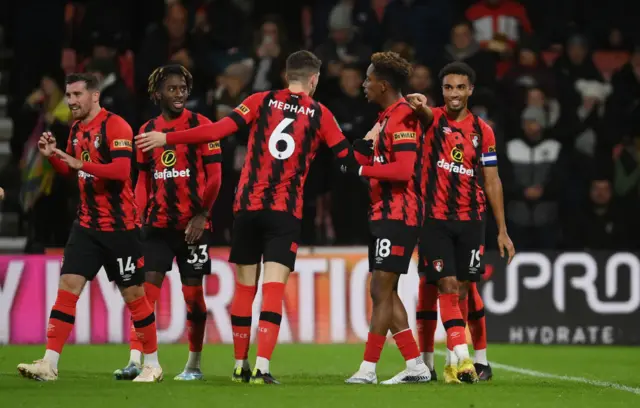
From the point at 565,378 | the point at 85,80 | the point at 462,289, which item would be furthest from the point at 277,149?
the point at 565,378

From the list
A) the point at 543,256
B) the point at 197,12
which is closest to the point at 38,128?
the point at 197,12

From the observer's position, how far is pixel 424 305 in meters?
9.86

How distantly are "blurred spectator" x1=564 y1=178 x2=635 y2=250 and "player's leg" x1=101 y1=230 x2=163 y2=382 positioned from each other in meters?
6.97

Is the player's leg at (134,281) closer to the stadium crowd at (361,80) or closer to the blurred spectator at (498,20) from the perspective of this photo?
the stadium crowd at (361,80)

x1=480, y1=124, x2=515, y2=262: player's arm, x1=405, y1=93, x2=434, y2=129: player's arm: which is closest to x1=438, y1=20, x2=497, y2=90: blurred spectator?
x1=480, y1=124, x2=515, y2=262: player's arm

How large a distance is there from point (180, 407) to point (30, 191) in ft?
25.7

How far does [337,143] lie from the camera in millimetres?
8898

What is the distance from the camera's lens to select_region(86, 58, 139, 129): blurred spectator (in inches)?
575

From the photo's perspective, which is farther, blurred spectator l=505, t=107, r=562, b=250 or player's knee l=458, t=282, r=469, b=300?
blurred spectator l=505, t=107, r=562, b=250

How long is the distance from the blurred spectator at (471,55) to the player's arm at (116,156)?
23.0ft

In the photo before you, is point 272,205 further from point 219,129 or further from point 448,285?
point 448,285

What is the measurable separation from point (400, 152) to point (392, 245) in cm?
65

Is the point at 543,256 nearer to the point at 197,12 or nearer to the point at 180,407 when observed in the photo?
the point at 197,12

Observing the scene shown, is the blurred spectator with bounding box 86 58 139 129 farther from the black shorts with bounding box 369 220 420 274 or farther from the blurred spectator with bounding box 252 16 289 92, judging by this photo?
the black shorts with bounding box 369 220 420 274
